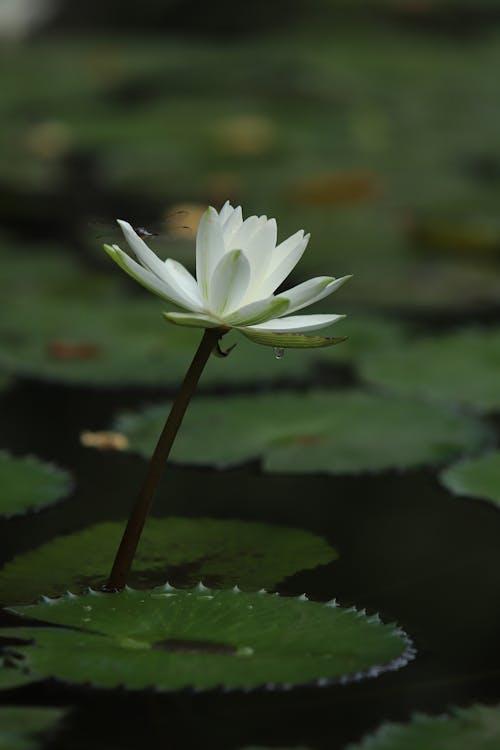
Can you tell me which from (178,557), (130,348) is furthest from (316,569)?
(130,348)

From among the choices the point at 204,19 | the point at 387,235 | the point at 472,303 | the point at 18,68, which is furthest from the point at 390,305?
the point at 204,19

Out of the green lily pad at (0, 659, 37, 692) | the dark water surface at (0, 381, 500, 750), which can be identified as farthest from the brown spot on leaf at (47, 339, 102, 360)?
the green lily pad at (0, 659, 37, 692)

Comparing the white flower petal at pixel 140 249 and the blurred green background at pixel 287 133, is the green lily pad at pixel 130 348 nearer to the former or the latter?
the blurred green background at pixel 287 133

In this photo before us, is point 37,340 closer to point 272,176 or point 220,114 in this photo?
point 272,176

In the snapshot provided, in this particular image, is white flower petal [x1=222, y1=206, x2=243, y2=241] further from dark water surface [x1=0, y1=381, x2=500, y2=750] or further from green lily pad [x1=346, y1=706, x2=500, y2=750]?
green lily pad [x1=346, y1=706, x2=500, y2=750]

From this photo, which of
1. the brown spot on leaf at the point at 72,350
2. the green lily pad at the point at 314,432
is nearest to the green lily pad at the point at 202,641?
the green lily pad at the point at 314,432
